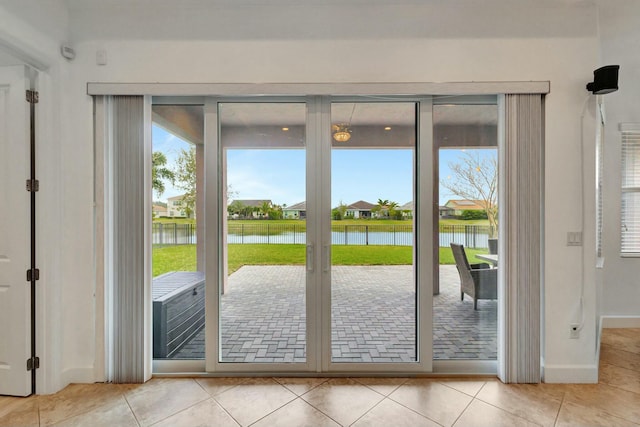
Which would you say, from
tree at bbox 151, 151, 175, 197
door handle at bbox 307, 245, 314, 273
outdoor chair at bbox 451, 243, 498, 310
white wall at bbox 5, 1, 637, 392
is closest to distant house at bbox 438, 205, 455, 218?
outdoor chair at bbox 451, 243, 498, 310

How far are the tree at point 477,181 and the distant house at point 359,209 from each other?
687 mm

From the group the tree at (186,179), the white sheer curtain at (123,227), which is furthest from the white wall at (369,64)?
the tree at (186,179)

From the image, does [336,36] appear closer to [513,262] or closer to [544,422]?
[513,262]

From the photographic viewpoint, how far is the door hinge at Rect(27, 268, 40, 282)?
226 centimetres

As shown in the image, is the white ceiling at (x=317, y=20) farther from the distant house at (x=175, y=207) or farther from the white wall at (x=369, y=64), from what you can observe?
the distant house at (x=175, y=207)

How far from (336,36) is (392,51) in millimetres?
478

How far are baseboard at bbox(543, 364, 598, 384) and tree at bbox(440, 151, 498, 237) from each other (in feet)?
3.90

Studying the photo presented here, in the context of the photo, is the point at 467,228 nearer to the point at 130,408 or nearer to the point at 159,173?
the point at 159,173

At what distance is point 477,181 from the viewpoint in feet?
8.59

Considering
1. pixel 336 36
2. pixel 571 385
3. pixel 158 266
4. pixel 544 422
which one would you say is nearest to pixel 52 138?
pixel 158 266

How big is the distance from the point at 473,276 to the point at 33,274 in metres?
3.64

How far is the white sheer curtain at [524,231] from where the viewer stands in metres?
2.39

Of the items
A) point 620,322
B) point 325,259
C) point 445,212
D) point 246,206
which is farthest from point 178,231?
point 620,322

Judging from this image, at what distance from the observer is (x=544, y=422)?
76.8 inches
